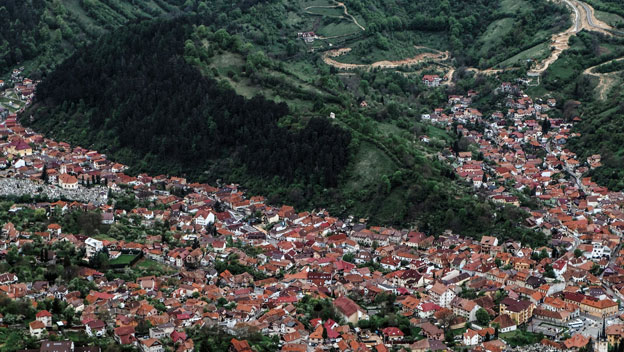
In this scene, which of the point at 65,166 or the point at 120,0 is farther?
the point at 120,0

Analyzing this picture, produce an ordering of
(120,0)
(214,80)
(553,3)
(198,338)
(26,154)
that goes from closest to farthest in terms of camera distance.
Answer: (198,338) < (26,154) < (214,80) < (553,3) < (120,0)

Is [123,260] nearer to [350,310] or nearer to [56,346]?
[56,346]

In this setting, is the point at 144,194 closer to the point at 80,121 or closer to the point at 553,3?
the point at 80,121

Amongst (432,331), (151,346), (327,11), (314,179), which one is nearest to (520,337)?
(432,331)

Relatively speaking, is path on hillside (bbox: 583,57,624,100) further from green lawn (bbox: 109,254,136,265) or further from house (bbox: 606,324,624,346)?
green lawn (bbox: 109,254,136,265)

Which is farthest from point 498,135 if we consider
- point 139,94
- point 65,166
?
point 65,166

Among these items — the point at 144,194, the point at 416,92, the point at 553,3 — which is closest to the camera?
the point at 144,194

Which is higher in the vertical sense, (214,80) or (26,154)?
(214,80)
